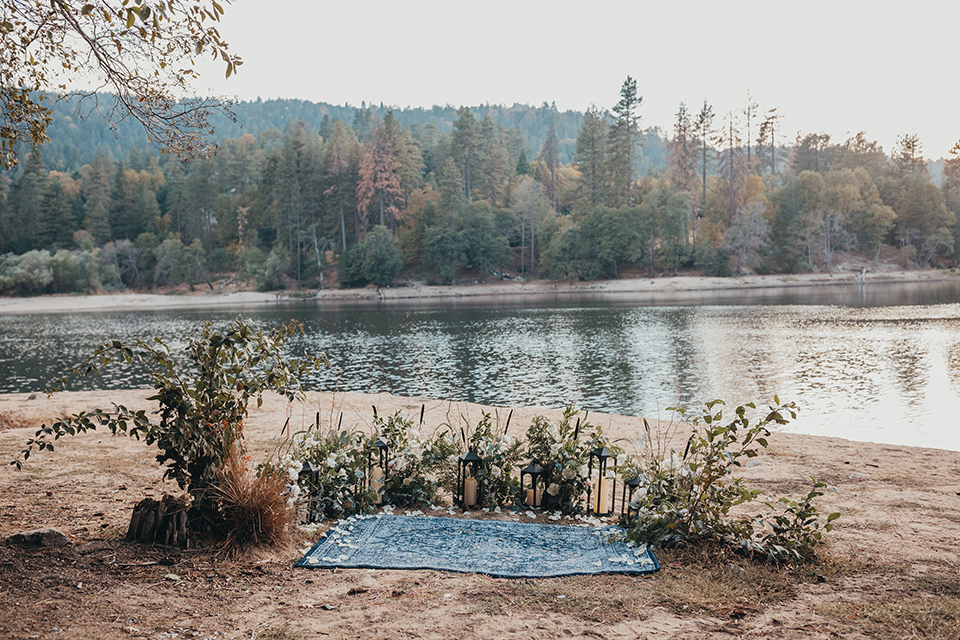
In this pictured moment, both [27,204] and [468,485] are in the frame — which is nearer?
[468,485]

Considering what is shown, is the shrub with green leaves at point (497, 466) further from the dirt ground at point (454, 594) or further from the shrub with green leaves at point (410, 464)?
the dirt ground at point (454, 594)

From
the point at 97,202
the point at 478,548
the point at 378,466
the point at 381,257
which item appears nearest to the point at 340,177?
the point at 381,257

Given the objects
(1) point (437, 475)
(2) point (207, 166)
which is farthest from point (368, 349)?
(2) point (207, 166)

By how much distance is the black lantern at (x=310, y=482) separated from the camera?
17.7ft

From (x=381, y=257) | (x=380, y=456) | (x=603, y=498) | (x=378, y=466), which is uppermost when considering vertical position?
(x=381, y=257)

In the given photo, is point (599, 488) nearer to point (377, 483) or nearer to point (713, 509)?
point (713, 509)

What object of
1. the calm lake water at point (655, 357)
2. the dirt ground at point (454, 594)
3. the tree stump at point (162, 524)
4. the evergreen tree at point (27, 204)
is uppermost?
the evergreen tree at point (27, 204)

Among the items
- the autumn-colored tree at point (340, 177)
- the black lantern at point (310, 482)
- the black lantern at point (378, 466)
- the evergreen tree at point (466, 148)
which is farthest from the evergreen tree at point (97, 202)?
the black lantern at point (310, 482)

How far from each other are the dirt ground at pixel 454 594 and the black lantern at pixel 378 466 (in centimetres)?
105

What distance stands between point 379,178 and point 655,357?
59.1m

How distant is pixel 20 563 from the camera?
401cm

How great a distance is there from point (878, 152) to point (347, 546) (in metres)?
98.8

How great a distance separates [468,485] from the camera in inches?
235

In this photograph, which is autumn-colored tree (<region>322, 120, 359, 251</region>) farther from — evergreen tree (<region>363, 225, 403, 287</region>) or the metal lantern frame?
the metal lantern frame
